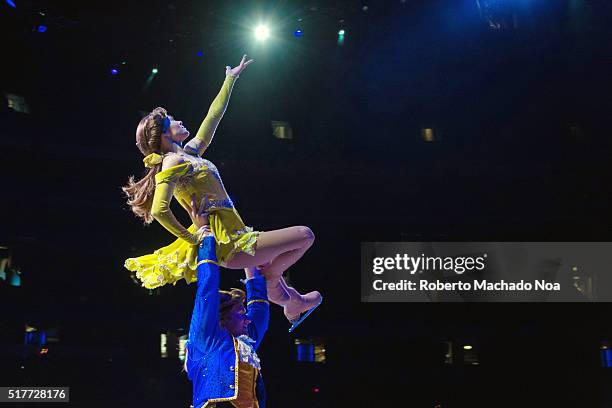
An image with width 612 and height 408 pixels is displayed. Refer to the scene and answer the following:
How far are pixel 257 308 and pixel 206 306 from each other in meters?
0.46

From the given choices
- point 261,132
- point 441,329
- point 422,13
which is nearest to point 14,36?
point 261,132

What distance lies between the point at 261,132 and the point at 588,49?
3.65 metres

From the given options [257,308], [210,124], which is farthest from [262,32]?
[257,308]

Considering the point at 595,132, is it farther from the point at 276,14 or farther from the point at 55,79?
the point at 55,79

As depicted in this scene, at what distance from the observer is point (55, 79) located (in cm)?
815

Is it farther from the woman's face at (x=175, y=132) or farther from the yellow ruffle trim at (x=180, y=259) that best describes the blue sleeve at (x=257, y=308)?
the woman's face at (x=175, y=132)

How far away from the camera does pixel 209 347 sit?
298cm

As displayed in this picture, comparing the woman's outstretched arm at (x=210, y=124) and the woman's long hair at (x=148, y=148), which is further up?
the woman's outstretched arm at (x=210, y=124)

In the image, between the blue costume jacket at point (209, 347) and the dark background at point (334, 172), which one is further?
the dark background at point (334, 172)

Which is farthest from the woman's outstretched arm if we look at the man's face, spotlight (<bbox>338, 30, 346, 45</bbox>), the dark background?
spotlight (<bbox>338, 30, 346, 45</bbox>)

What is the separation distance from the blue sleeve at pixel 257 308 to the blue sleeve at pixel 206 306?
31cm

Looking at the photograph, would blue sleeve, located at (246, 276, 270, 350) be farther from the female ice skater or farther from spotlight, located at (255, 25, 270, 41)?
spotlight, located at (255, 25, 270, 41)

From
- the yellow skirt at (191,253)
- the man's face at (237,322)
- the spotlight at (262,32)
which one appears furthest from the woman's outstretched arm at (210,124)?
the spotlight at (262,32)

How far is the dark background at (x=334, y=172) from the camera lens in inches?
296
